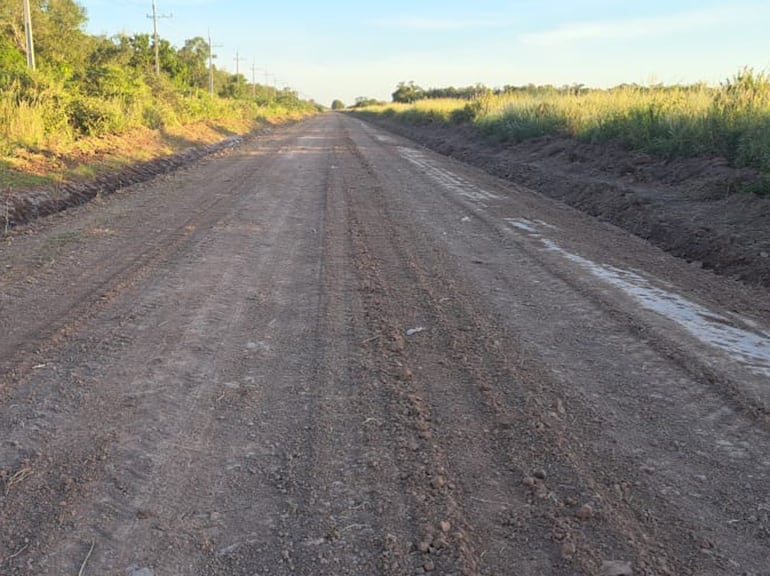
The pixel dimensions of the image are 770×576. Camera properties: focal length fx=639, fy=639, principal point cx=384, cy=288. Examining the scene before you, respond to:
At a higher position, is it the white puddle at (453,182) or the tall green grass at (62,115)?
the tall green grass at (62,115)

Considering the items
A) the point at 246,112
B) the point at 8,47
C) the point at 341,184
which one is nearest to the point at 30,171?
the point at 341,184

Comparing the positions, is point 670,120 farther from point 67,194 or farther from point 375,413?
point 375,413

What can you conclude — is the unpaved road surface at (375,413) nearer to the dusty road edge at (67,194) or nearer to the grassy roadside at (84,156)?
the dusty road edge at (67,194)

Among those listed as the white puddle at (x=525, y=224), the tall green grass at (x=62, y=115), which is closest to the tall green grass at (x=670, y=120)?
the white puddle at (x=525, y=224)

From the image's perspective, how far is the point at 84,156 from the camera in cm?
1428

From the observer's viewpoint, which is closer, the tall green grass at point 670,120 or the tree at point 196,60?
the tall green grass at point 670,120

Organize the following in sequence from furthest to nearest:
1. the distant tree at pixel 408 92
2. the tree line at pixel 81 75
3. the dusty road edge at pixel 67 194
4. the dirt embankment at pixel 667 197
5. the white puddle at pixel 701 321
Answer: the distant tree at pixel 408 92 < the tree line at pixel 81 75 < the dusty road edge at pixel 67 194 < the dirt embankment at pixel 667 197 < the white puddle at pixel 701 321

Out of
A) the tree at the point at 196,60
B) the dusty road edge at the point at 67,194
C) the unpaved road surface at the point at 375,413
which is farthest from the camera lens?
the tree at the point at 196,60

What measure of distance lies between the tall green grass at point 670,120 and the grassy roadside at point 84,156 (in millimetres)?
11714

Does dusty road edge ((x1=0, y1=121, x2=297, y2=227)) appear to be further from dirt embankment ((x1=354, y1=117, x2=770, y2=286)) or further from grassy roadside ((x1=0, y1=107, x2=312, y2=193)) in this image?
dirt embankment ((x1=354, y1=117, x2=770, y2=286))

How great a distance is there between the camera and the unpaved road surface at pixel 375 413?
2709 mm

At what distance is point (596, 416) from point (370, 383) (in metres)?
1.42

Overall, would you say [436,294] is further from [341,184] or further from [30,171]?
[30,171]

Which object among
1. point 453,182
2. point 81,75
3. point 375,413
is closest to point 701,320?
point 375,413
